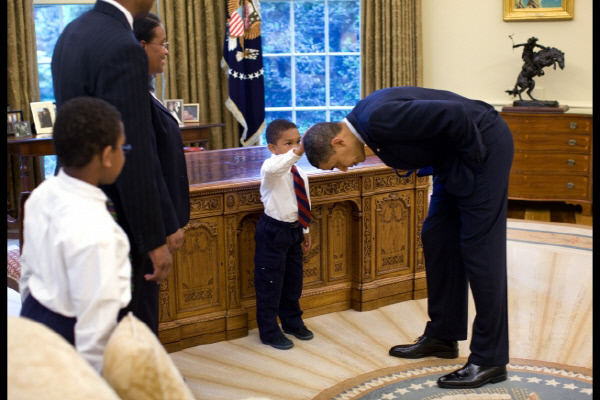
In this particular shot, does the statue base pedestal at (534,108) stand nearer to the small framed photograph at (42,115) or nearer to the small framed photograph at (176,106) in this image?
the small framed photograph at (176,106)

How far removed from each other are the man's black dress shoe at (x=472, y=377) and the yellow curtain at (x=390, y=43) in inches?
188

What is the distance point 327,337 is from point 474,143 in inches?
60.1

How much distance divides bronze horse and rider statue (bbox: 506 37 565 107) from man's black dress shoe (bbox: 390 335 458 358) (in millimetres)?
4182

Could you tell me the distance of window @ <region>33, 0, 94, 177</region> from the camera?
7.60 meters

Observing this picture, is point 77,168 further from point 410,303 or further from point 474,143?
point 410,303

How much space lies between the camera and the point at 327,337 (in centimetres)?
432

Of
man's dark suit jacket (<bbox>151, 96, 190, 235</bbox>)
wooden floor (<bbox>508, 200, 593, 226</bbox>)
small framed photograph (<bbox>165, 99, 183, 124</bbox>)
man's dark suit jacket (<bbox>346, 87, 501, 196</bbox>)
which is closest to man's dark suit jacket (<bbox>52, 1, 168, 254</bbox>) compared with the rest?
man's dark suit jacket (<bbox>151, 96, 190, 235</bbox>)

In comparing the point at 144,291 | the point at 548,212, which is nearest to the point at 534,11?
the point at 548,212

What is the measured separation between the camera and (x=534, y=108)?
748cm

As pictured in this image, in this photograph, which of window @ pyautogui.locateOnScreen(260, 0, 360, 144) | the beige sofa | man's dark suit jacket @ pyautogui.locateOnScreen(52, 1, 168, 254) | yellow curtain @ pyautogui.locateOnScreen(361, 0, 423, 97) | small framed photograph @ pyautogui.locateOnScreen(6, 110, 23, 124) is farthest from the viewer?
window @ pyautogui.locateOnScreen(260, 0, 360, 144)

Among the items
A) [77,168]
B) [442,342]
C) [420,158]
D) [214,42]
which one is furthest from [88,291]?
[214,42]

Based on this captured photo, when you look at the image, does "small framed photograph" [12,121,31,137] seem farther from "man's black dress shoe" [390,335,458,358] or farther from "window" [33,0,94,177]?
"man's black dress shoe" [390,335,458,358]

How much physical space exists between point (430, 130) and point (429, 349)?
1.29 meters

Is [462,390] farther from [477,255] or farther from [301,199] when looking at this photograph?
[301,199]
